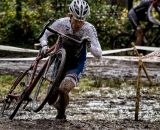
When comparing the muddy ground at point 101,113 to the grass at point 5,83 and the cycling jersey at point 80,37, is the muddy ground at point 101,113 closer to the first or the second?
the cycling jersey at point 80,37

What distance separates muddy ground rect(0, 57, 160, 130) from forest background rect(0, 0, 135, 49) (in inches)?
374

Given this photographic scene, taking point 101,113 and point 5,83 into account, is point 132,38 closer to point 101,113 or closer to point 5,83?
point 5,83

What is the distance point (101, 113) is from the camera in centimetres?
962

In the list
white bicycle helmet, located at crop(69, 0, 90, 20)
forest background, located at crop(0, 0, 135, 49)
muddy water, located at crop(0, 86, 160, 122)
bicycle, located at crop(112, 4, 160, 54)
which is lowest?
muddy water, located at crop(0, 86, 160, 122)

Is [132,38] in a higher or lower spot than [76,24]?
lower

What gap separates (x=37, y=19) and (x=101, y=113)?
1393cm

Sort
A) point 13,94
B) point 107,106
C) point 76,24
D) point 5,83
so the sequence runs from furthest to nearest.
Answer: point 5,83 → point 107,106 → point 13,94 → point 76,24

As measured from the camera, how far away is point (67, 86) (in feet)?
26.4

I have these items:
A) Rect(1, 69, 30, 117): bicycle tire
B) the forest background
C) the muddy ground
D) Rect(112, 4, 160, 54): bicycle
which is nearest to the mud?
the muddy ground

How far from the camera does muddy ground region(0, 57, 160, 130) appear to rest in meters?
7.92

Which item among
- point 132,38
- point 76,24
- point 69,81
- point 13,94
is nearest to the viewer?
point 69,81

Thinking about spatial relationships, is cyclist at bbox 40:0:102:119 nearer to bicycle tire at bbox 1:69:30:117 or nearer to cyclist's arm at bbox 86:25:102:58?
cyclist's arm at bbox 86:25:102:58

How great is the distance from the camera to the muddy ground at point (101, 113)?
792 centimetres

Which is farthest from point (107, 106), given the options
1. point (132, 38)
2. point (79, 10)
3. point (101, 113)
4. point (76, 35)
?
point (132, 38)
